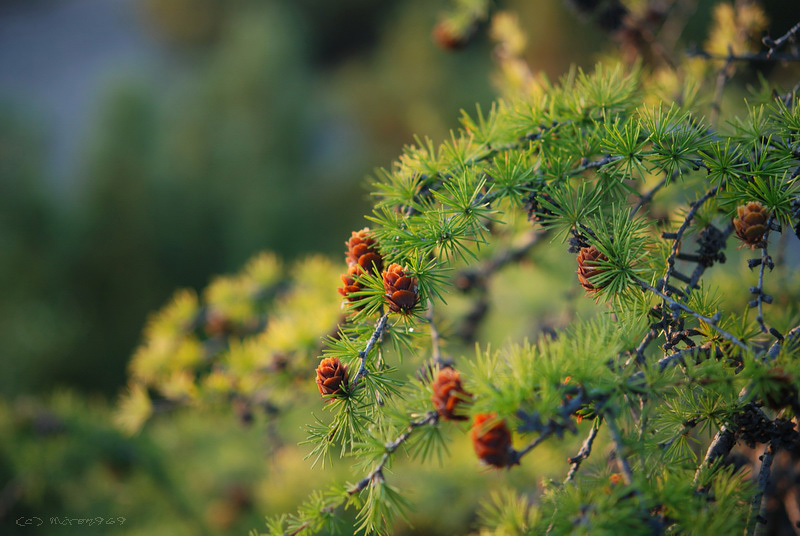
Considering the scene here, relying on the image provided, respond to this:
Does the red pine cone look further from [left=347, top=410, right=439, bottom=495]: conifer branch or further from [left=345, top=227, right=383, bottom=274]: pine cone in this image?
[left=347, top=410, right=439, bottom=495]: conifer branch

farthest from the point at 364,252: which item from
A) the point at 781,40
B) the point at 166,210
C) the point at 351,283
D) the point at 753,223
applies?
the point at 166,210

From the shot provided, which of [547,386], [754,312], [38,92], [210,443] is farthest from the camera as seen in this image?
[38,92]

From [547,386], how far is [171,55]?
549 cm

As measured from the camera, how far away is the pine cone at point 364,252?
413 mm

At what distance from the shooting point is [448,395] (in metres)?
0.33

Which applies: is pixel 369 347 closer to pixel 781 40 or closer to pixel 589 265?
pixel 589 265

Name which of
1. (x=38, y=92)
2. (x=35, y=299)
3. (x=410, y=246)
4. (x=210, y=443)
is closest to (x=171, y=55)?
(x=38, y=92)

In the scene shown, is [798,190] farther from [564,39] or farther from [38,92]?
[38,92]

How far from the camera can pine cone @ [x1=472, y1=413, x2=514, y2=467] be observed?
302mm

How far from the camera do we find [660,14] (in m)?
0.83

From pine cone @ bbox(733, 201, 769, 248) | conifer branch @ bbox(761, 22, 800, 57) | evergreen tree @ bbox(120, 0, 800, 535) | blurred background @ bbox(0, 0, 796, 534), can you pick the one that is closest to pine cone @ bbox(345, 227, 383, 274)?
evergreen tree @ bbox(120, 0, 800, 535)

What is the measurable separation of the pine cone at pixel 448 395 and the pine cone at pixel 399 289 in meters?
0.05

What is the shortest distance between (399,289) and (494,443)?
0.12m

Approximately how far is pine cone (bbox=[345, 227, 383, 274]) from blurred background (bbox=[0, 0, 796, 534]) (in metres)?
0.58
